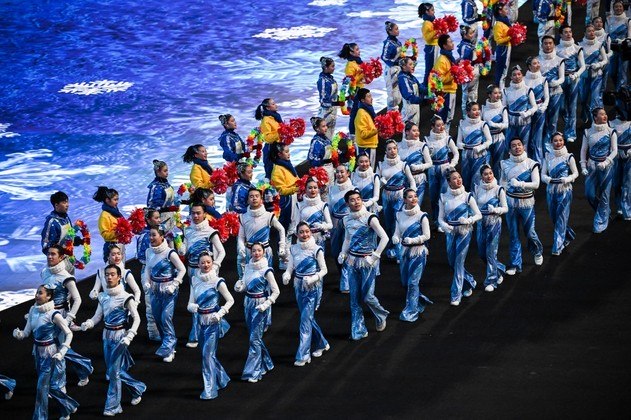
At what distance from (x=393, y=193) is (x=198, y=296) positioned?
11.3 feet

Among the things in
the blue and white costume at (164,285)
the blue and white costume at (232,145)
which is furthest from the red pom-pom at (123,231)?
the blue and white costume at (232,145)

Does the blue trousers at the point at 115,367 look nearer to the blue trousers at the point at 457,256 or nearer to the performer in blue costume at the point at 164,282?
the performer in blue costume at the point at 164,282

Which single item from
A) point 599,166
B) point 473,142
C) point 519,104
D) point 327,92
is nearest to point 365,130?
point 473,142

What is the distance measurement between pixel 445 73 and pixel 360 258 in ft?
16.6

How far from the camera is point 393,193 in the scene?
1517cm

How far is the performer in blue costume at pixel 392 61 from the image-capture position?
61.7ft

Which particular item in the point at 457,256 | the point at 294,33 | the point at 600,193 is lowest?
the point at 294,33

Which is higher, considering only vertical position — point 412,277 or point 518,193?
point 518,193

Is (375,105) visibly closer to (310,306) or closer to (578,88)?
(578,88)

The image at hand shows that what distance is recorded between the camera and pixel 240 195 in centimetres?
1484

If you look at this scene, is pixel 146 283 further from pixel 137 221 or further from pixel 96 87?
pixel 96 87

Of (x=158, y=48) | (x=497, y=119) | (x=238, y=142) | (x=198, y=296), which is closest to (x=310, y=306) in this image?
(x=198, y=296)

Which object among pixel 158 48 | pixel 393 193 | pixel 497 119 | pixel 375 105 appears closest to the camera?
pixel 393 193

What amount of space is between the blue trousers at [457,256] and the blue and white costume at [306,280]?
1.73 metres
